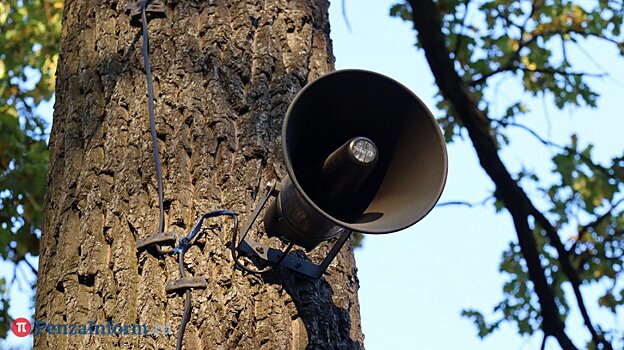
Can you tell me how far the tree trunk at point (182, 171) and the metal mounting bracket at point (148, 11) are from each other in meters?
0.02

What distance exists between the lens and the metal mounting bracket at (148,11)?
2.70 m

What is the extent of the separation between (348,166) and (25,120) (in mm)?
4689

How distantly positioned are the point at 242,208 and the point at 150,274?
0.91 feet

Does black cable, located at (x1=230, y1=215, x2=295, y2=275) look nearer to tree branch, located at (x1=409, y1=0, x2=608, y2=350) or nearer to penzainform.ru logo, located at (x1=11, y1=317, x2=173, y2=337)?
penzainform.ru logo, located at (x1=11, y1=317, x2=173, y2=337)

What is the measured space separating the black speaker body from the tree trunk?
6.7 inches

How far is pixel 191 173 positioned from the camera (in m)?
2.36

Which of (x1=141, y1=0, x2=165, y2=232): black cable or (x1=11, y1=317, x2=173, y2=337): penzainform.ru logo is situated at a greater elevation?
(x1=141, y1=0, x2=165, y2=232): black cable

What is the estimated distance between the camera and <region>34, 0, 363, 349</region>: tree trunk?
7.14 ft

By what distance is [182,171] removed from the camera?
7.72 feet

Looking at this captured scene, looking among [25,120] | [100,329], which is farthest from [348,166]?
[25,120]

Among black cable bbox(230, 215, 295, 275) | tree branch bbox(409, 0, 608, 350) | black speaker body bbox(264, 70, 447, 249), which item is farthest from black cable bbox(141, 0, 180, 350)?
tree branch bbox(409, 0, 608, 350)

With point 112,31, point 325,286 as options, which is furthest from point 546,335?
point 112,31

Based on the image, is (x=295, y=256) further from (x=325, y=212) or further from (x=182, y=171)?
(x=182, y=171)

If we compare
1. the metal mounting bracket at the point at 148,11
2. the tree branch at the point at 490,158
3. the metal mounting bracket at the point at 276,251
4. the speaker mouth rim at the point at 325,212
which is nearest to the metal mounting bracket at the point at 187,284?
the metal mounting bracket at the point at 276,251
